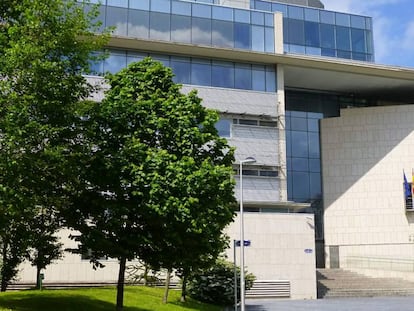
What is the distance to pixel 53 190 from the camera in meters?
17.6

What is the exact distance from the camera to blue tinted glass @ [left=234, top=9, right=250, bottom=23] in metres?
39.8

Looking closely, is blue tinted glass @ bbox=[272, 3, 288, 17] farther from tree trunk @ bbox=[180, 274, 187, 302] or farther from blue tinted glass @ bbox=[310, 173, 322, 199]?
tree trunk @ bbox=[180, 274, 187, 302]

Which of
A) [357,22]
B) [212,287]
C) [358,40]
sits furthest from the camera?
[357,22]

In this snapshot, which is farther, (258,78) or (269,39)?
(269,39)

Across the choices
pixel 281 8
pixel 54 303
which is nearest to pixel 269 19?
pixel 281 8

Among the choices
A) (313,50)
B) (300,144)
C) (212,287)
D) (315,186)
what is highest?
(313,50)

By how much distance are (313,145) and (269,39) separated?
10353mm

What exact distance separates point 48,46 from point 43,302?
28.7ft

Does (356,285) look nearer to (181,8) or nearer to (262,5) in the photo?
(181,8)

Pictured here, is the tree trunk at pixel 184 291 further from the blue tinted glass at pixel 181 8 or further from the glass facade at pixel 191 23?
the blue tinted glass at pixel 181 8

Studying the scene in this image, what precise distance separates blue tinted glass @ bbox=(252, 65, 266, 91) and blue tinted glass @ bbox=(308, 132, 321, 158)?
819 cm

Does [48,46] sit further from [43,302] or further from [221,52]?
[221,52]

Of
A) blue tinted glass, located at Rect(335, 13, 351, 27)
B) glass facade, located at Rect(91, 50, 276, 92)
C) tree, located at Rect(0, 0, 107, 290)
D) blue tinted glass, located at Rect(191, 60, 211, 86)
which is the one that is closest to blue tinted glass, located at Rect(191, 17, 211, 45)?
glass facade, located at Rect(91, 50, 276, 92)

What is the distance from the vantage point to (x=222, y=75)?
128 ft
